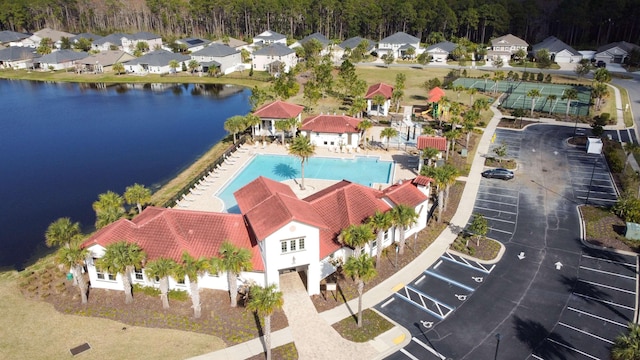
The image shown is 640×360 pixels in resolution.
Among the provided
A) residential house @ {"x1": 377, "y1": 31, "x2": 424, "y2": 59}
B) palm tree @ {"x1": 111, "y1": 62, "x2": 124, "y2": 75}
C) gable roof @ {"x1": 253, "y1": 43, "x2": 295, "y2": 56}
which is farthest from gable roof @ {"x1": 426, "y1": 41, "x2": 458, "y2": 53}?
palm tree @ {"x1": 111, "y1": 62, "x2": 124, "y2": 75}

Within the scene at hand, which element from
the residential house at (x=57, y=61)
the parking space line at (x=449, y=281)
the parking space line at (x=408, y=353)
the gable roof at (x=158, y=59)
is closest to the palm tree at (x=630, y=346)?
the parking space line at (x=449, y=281)

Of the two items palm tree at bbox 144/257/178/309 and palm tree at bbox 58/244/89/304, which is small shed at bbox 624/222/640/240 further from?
palm tree at bbox 58/244/89/304

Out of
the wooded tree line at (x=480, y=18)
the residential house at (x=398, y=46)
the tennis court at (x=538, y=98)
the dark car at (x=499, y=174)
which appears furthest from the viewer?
the wooded tree line at (x=480, y=18)

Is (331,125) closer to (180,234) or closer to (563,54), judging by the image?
(180,234)

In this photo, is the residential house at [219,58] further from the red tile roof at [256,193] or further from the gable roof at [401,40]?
the red tile roof at [256,193]

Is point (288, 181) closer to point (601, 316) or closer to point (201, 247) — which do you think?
point (201, 247)

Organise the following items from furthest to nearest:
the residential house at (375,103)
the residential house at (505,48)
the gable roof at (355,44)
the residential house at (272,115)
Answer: the gable roof at (355,44) < the residential house at (505,48) < the residential house at (375,103) < the residential house at (272,115)

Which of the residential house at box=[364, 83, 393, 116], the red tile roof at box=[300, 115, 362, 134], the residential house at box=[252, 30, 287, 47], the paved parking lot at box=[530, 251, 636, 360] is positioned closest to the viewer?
the paved parking lot at box=[530, 251, 636, 360]
